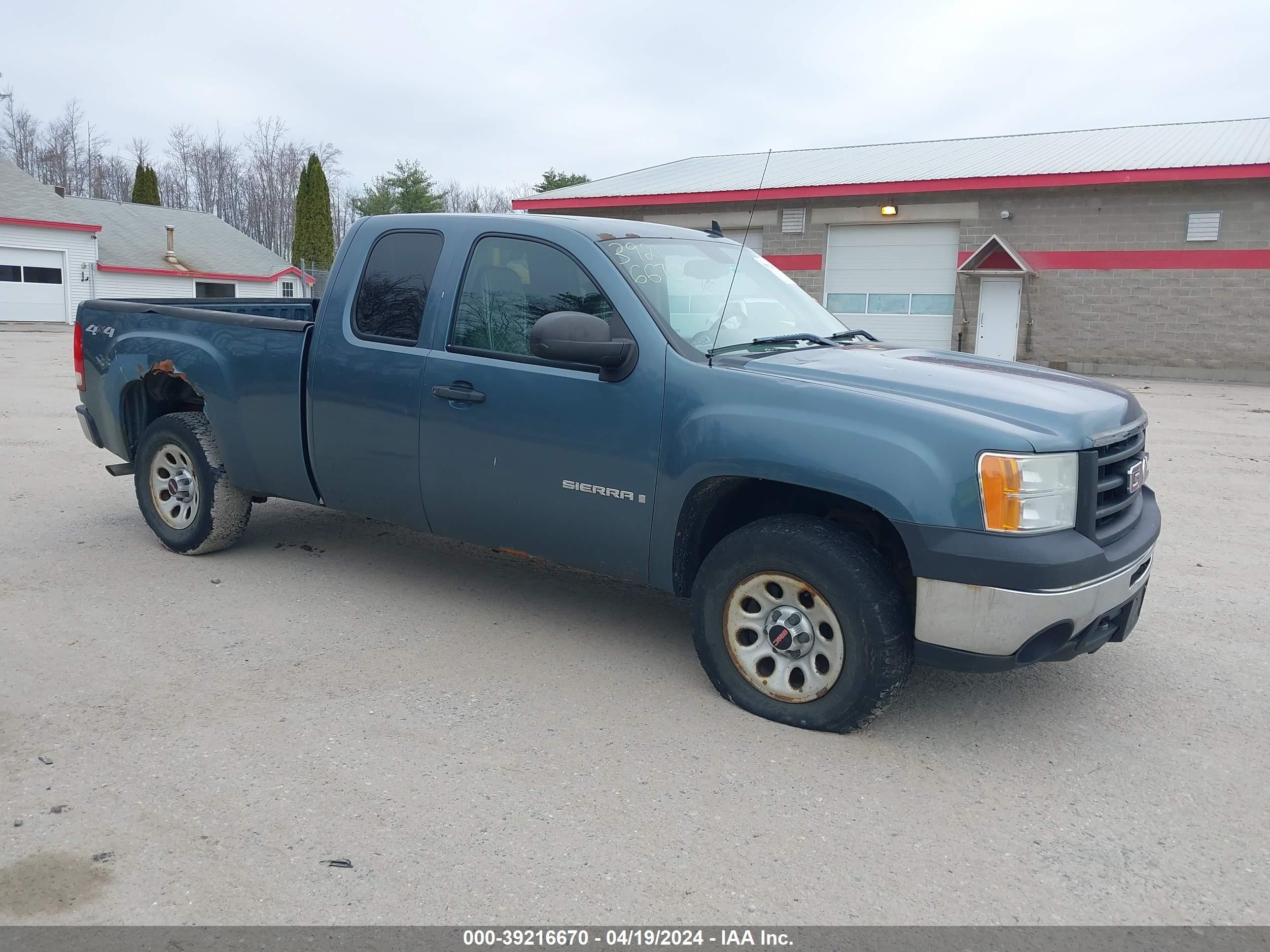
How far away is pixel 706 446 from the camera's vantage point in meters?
3.95

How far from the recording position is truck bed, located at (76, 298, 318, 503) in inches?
211

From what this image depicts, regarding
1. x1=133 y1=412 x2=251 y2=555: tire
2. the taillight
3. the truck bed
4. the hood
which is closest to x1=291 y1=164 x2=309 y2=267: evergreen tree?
the taillight

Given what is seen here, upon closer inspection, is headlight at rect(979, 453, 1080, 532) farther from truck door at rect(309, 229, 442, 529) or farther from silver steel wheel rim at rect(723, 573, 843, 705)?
truck door at rect(309, 229, 442, 529)

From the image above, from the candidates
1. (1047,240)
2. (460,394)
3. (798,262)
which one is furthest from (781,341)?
(798,262)

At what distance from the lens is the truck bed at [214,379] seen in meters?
5.36

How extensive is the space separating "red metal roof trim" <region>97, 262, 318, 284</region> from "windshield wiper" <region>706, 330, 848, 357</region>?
41979 mm

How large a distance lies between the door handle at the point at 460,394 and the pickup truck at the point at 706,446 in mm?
23

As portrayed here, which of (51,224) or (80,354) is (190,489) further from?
(51,224)

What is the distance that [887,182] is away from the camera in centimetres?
2388

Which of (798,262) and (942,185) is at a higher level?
(942,185)

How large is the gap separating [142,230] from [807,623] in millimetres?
50322

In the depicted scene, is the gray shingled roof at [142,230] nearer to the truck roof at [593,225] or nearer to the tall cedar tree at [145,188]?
the tall cedar tree at [145,188]

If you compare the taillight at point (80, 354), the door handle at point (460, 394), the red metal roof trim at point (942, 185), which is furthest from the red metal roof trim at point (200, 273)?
the door handle at point (460, 394)
